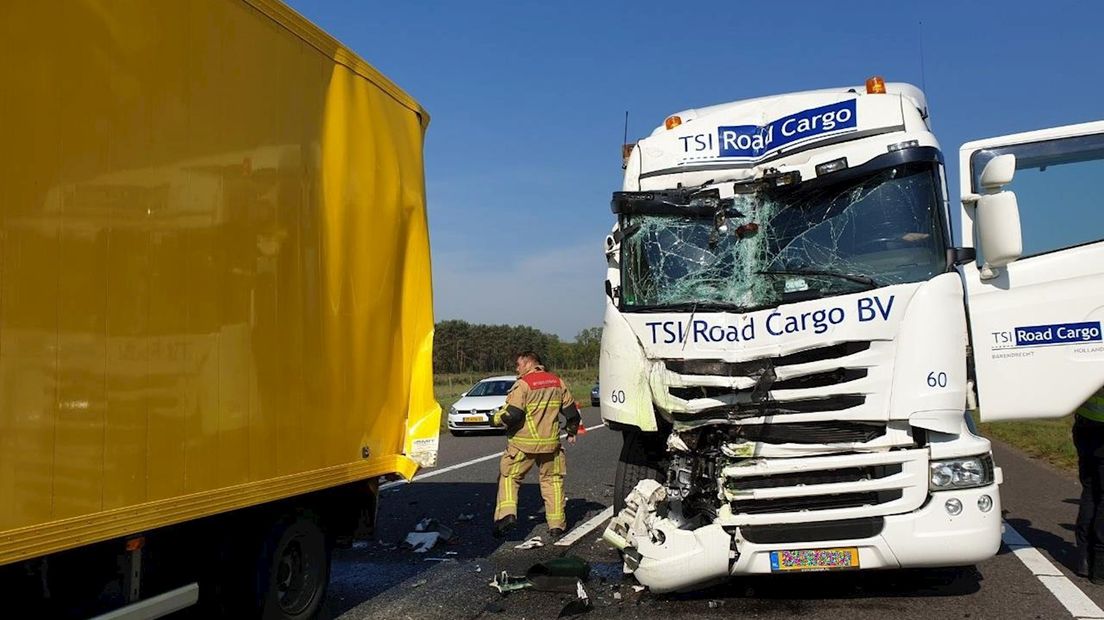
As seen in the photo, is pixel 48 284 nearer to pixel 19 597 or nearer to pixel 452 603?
pixel 19 597

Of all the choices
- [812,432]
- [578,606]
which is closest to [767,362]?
[812,432]

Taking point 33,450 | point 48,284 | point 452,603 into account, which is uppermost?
point 48,284

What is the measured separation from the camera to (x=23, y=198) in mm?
3141

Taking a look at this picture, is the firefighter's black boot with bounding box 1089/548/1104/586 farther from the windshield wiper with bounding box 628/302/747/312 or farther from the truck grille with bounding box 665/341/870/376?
the windshield wiper with bounding box 628/302/747/312

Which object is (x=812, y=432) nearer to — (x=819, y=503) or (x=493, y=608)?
(x=819, y=503)

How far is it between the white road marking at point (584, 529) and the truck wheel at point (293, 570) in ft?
8.85

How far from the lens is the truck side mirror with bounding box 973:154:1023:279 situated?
5.17 m

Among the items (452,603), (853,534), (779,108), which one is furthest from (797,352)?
(452,603)

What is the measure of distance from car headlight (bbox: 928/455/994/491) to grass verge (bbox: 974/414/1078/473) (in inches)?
301

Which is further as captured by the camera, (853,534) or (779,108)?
(779,108)

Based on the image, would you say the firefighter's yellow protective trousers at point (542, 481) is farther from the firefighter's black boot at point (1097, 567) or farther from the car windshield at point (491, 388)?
the car windshield at point (491, 388)

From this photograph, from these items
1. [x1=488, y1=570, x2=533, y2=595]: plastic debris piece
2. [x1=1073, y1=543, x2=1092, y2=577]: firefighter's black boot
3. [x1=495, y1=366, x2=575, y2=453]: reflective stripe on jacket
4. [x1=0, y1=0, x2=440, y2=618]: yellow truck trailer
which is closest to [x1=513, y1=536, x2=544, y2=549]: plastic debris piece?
[x1=495, y1=366, x2=575, y2=453]: reflective stripe on jacket

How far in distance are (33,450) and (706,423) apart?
11.8ft

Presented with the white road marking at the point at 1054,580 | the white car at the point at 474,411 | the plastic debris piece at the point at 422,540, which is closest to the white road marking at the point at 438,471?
the plastic debris piece at the point at 422,540
